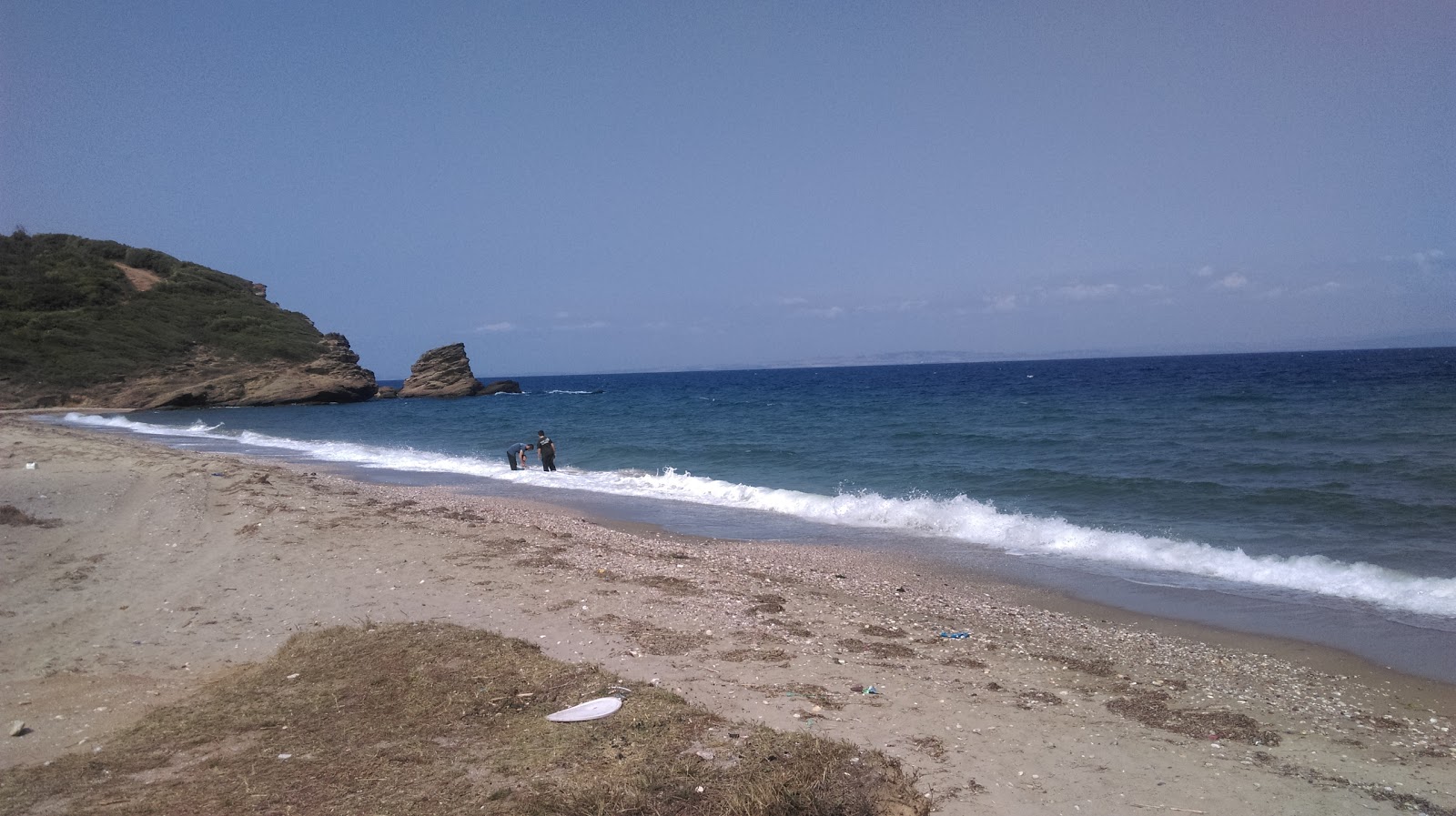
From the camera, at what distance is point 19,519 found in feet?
38.1

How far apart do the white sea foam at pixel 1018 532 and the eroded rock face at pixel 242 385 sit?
156 feet

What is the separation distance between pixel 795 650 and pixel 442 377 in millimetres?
83317

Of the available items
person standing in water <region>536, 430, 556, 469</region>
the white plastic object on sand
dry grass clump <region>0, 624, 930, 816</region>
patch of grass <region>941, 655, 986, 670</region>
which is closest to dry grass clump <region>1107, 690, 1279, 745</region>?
patch of grass <region>941, 655, 986, 670</region>

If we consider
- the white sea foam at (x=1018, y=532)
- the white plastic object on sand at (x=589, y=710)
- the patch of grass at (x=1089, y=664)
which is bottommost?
the white sea foam at (x=1018, y=532)

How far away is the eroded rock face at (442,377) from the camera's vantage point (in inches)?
3285

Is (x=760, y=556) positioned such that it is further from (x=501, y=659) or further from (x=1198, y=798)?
(x=1198, y=798)

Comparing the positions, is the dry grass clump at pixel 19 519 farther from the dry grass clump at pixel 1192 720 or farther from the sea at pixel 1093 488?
the dry grass clump at pixel 1192 720

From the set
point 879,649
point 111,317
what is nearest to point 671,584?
point 879,649

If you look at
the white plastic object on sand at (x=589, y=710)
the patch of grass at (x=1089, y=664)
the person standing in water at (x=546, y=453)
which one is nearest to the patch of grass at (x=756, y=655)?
the white plastic object on sand at (x=589, y=710)

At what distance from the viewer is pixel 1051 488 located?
59.8 ft

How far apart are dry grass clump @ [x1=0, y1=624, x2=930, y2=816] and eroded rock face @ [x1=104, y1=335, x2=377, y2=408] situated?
67.6 metres

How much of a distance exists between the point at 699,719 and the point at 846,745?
962 mm

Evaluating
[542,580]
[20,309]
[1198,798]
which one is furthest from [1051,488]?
[20,309]

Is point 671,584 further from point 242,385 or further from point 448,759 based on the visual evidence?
point 242,385
